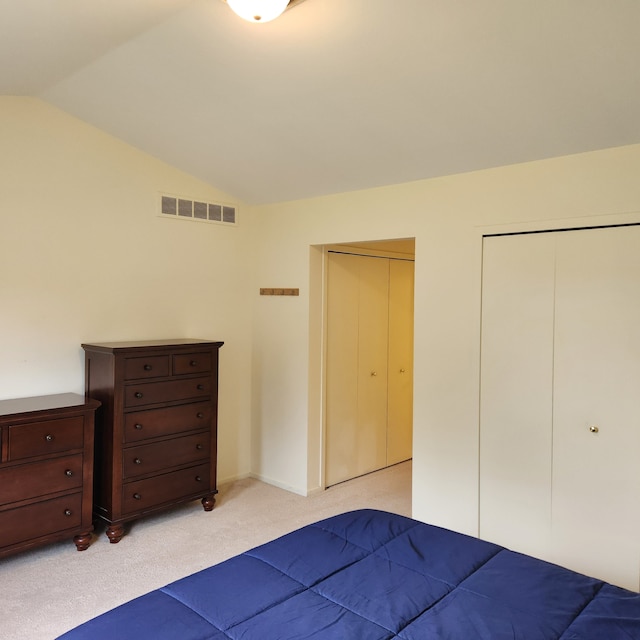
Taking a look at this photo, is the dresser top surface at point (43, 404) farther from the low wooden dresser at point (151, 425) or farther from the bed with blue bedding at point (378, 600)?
the bed with blue bedding at point (378, 600)

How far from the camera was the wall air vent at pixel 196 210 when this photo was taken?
4.21 metres

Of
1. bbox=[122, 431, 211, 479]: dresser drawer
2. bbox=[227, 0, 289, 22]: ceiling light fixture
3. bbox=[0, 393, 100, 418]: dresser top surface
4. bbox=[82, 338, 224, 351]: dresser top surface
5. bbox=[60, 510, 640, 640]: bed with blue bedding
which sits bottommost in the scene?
bbox=[122, 431, 211, 479]: dresser drawer

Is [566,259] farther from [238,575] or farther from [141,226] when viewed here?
[141,226]

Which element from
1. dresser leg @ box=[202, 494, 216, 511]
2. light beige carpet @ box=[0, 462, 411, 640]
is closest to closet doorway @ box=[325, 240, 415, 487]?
light beige carpet @ box=[0, 462, 411, 640]

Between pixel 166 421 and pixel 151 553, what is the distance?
842 mm

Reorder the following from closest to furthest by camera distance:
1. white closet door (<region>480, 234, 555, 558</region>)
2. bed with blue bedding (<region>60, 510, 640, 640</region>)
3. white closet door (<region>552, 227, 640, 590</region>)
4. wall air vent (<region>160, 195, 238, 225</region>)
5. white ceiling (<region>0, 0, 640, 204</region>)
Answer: bed with blue bedding (<region>60, 510, 640, 640</region>), white ceiling (<region>0, 0, 640, 204</region>), white closet door (<region>552, 227, 640, 590</region>), white closet door (<region>480, 234, 555, 558</region>), wall air vent (<region>160, 195, 238, 225</region>)

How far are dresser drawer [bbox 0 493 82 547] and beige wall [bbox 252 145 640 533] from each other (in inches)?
69.9

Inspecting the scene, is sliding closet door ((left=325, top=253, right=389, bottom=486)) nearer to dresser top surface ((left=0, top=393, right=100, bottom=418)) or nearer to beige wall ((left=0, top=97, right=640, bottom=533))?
beige wall ((left=0, top=97, right=640, bottom=533))

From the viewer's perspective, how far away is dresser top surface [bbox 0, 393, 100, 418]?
3.05 m

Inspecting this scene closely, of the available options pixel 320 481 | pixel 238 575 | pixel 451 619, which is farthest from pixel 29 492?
pixel 451 619

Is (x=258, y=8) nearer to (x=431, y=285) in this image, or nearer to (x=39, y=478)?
(x=431, y=285)

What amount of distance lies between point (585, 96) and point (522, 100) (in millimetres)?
276

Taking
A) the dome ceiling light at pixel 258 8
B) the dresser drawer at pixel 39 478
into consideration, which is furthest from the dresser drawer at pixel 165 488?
the dome ceiling light at pixel 258 8

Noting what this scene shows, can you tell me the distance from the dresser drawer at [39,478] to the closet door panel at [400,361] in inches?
112
